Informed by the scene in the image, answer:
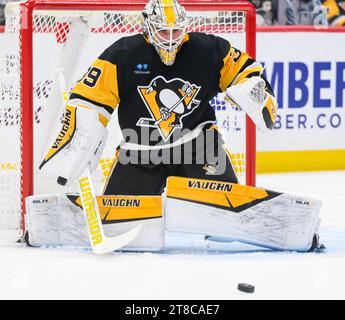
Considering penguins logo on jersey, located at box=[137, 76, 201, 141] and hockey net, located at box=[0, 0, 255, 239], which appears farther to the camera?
hockey net, located at box=[0, 0, 255, 239]

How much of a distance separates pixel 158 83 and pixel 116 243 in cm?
60

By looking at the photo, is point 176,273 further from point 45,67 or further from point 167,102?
A: point 45,67

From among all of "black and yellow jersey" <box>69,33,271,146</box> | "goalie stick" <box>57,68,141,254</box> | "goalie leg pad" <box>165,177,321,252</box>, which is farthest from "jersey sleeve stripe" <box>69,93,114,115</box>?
"goalie leg pad" <box>165,177,321,252</box>

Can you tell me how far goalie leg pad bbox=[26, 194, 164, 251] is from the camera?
11.9 feet

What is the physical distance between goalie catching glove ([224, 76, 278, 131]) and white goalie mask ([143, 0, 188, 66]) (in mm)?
265

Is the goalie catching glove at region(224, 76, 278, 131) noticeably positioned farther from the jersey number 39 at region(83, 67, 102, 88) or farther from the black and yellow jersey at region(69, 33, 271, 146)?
the jersey number 39 at region(83, 67, 102, 88)

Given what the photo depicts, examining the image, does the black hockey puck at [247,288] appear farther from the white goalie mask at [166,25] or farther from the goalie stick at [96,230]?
the white goalie mask at [166,25]

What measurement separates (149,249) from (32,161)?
0.63m

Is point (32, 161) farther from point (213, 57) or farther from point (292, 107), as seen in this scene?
point (292, 107)

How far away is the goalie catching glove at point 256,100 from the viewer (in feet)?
12.2

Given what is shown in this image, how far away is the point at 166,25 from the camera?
11.9 ft

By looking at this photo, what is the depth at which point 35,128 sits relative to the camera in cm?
429

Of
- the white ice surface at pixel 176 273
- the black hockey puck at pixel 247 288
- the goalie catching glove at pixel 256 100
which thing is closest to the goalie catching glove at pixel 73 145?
the white ice surface at pixel 176 273

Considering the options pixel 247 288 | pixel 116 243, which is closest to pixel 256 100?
pixel 116 243
